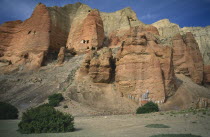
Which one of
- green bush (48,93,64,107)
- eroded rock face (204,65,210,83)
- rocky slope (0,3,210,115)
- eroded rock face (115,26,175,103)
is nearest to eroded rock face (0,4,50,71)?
rocky slope (0,3,210,115)

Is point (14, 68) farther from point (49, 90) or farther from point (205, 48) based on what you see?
point (205, 48)

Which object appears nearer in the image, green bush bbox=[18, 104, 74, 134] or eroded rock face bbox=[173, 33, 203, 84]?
green bush bbox=[18, 104, 74, 134]

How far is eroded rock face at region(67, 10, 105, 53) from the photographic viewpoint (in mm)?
45422

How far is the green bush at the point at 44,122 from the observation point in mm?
10134

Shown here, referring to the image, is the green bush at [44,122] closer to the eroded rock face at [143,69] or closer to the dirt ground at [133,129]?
the dirt ground at [133,129]

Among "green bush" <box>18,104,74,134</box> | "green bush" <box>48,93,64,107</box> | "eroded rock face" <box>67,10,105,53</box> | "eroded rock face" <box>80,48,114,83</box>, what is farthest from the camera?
"eroded rock face" <box>67,10,105,53</box>

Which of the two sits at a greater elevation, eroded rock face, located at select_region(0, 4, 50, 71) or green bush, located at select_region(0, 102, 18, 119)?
eroded rock face, located at select_region(0, 4, 50, 71)

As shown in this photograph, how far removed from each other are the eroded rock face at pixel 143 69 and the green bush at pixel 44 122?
16.8 metres

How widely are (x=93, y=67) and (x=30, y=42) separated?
23.9 meters

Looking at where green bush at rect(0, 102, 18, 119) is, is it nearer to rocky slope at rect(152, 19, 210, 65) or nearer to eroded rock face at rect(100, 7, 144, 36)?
eroded rock face at rect(100, 7, 144, 36)

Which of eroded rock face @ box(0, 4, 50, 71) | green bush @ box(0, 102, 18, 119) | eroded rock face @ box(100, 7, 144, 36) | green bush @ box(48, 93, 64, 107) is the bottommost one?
green bush @ box(0, 102, 18, 119)

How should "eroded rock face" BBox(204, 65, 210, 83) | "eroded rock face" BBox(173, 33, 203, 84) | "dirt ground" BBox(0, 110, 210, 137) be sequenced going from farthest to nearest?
"eroded rock face" BBox(204, 65, 210, 83), "eroded rock face" BBox(173, 33, 203, 84), "dirt ground" BBox(0, 110, 210, 137)

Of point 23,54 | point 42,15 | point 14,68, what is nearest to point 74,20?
point 42,15

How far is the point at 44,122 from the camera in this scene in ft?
34.2
